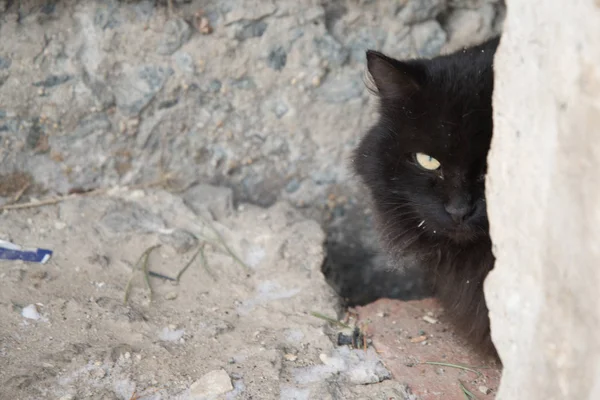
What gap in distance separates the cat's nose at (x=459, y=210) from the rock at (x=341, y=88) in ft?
4.44

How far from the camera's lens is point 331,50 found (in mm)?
3164

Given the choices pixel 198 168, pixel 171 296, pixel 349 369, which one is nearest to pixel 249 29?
pixel 198 168

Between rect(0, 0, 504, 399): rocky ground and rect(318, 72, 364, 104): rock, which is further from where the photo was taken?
rect(318, 72, 364, 104): rock

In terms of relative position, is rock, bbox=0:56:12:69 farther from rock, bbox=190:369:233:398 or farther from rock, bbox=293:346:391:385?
rock, bbox=293:346:391:385

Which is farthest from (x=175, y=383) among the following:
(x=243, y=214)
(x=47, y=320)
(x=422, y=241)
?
(x=243, y=214)

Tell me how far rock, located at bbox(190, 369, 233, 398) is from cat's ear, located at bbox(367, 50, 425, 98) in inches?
44.2

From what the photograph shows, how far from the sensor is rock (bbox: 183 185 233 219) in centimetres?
317

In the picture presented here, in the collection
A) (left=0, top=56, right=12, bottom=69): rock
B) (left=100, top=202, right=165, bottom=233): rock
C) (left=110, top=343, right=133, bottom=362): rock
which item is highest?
(left=0, top=56, right=12, bottom=69): rock

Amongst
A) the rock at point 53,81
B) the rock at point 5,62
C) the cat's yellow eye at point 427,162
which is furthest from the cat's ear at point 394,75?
the rock at point 5,62

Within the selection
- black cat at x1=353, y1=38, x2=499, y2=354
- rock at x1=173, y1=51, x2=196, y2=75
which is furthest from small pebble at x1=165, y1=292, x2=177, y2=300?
rock at x1=173, y1=51, x2=196, y2=75

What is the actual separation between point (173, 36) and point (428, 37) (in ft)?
4.13

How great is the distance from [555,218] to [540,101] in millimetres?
242

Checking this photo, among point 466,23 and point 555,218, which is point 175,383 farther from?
point 466,23

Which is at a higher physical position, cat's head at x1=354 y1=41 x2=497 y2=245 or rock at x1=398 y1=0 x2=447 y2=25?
rock at x1=398 y1=0 x2=447 y2=25
